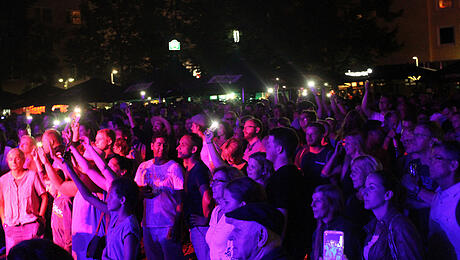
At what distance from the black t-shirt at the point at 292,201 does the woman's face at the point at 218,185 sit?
0.45 meters

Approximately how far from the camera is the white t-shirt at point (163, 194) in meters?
5.34

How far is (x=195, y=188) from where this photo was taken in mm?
5258

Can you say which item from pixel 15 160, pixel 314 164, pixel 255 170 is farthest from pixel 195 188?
pixel 15 160

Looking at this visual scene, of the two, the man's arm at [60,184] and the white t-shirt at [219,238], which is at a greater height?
the man's arm at [60,184]

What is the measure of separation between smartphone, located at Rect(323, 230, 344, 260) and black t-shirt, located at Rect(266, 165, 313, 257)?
49 cm

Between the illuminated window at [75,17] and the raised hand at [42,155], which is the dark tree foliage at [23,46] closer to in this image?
the illuminated window at [75,17]

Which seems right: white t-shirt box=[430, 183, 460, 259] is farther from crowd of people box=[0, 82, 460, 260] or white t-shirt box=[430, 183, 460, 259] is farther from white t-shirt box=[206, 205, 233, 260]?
white t-shirt box=[206, 205, 233, 260]

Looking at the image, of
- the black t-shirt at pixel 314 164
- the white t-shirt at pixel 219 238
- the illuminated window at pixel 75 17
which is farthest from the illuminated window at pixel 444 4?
the white t-shirt at pixel 219 238

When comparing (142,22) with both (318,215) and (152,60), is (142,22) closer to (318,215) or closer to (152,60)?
(152,60)

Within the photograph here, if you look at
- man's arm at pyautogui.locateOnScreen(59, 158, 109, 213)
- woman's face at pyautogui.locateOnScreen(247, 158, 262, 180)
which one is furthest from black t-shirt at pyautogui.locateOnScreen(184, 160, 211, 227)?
man's arm at pyautogui.locateOnScreen(59, 158, 109, 213)

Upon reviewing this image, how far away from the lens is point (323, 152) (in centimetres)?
600

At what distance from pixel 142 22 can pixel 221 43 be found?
7390 millimetres

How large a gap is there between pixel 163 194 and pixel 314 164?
1.84 meters

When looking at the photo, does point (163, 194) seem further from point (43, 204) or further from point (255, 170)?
point (43, 204)
